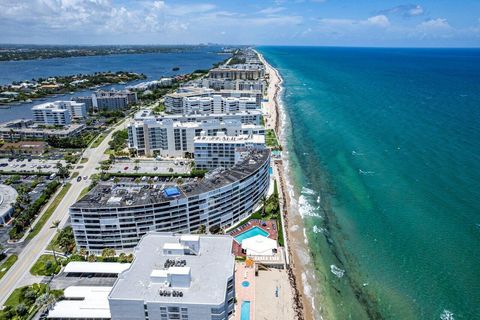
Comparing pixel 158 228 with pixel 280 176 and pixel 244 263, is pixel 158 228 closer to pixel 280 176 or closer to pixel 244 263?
pixel 244 263

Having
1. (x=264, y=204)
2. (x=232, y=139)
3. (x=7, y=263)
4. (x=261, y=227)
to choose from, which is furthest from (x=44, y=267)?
(x=232, y=139)

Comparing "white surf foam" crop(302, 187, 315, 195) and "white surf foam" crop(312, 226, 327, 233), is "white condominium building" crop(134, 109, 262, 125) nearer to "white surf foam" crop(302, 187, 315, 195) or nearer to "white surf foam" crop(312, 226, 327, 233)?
"white surf foam" crop(302, 187, 315, 195)

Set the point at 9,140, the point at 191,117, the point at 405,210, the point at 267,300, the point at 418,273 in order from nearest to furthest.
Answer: the point at 267,300 → the point at 418,273 → the point at 405,210 → the point at 191,117 → the point at 9,140

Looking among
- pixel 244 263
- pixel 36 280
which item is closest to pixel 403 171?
pixel 244 263

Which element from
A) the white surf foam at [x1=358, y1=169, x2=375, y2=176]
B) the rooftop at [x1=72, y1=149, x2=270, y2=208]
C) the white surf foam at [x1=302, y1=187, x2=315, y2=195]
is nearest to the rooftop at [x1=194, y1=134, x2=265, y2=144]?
the white surf foam at [x1=302, y1=187, x2=315, y2=195]

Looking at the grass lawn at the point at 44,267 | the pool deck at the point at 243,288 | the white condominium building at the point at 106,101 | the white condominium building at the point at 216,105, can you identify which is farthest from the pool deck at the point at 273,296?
the white condominium building at the point at 106,101

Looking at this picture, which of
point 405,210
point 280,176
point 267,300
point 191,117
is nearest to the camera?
point 267,300

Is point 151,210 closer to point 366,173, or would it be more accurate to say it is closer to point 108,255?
point 108,255
